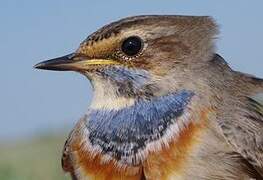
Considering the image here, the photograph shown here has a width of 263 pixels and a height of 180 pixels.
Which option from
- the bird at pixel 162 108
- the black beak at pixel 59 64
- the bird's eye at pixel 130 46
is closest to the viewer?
the bird at pixel 162 108

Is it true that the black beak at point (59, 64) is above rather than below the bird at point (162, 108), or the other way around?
above

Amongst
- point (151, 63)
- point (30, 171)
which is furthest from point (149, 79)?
point (30, 171)

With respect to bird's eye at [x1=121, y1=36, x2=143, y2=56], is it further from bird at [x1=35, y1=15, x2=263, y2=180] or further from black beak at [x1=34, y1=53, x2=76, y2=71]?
black beak at [x1=34, y1=53, x2=76, y2=71]

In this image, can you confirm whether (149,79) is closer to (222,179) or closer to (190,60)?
(190,60)

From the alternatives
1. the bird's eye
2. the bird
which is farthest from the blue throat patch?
the bird's eye

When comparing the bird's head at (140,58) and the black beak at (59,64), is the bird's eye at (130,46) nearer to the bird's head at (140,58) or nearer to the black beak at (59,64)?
the bird's head at (140,58)

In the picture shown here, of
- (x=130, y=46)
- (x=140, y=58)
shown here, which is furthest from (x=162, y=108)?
(x=130, y=46)

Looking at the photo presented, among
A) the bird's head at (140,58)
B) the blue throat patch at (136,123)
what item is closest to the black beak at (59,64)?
A: the bird's head at (140,58)
